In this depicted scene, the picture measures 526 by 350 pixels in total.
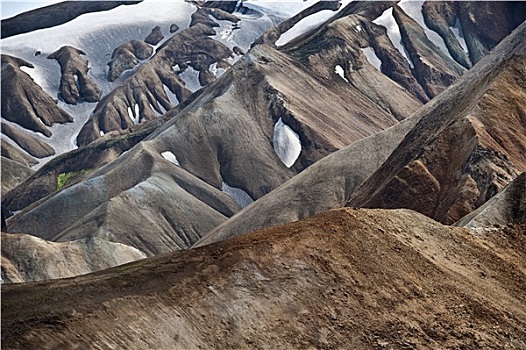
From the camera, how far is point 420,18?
164125 millimetres

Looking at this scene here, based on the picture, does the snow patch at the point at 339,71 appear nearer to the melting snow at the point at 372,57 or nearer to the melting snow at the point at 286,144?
the melting snow at the point at 372,57

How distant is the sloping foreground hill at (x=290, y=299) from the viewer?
79.1 feet

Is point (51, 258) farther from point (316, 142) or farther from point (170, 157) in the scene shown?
point (316, 142)

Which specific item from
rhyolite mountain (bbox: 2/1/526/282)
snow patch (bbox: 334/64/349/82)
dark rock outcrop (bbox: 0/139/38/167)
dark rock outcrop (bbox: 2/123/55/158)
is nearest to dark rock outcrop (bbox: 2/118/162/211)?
rhyolite mountain (bbox: 2/1/526/282)

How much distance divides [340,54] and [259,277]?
116 metres

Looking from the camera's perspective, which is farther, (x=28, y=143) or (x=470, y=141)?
(x=28, y=143)

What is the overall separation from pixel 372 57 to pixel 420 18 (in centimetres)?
1926

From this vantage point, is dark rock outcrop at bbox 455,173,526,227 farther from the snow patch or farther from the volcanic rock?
the snow patch

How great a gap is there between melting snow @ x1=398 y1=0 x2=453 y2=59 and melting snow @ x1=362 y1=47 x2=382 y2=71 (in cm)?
1596

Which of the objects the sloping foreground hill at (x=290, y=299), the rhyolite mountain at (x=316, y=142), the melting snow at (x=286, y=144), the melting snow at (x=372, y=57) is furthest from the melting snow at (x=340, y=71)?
the sloping foreground hill at (x=290, y=299)

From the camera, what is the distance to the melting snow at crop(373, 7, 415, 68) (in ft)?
512

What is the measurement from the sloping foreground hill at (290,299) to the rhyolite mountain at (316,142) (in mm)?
20006

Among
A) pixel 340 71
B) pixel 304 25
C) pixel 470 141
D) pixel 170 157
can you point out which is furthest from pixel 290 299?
pixel 304 25

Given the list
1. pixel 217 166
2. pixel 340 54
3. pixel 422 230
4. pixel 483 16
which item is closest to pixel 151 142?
pixel 217 166
